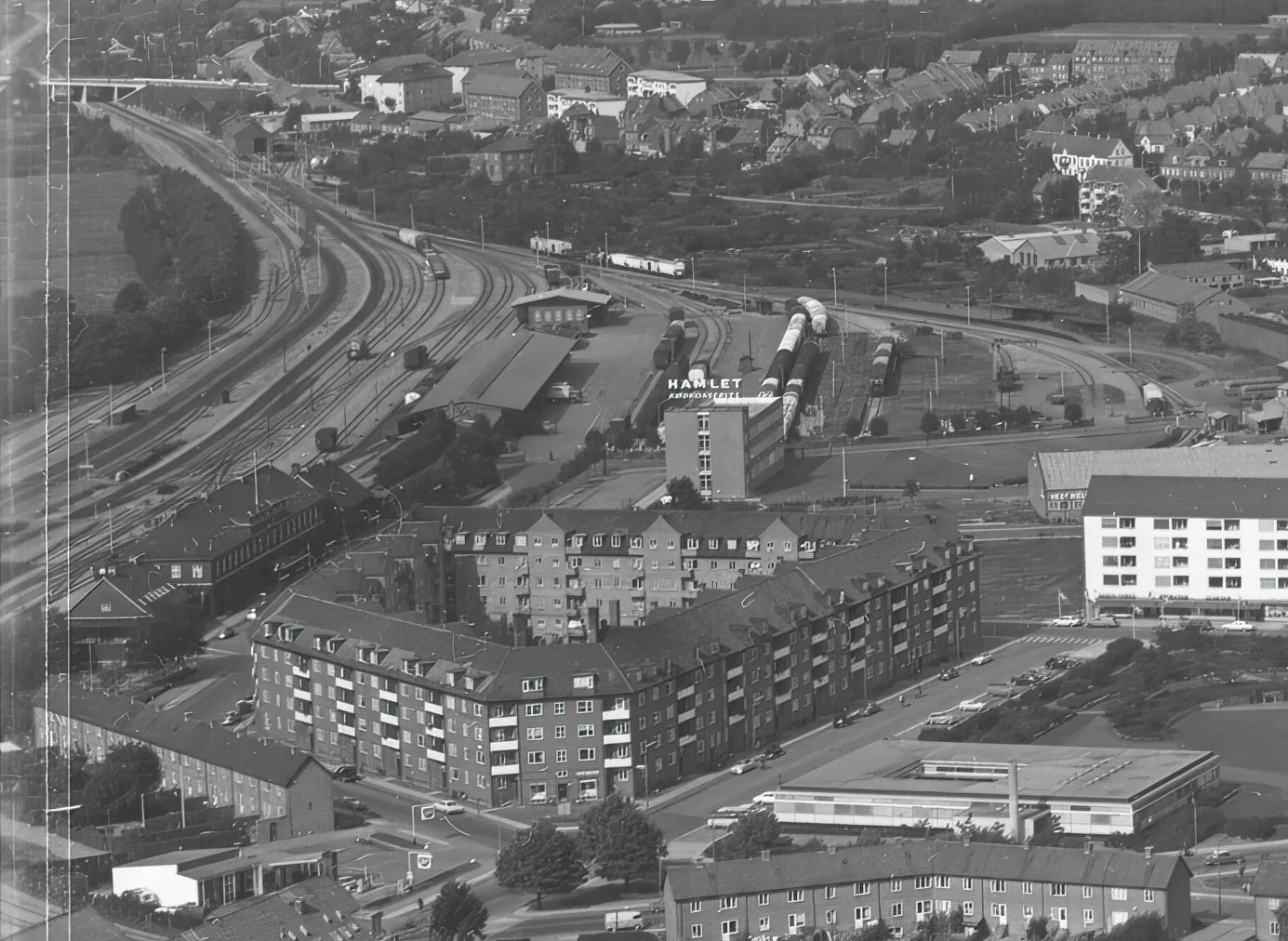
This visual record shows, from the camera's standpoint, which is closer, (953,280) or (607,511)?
(607,511)

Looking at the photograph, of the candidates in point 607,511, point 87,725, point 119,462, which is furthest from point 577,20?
point 87,725

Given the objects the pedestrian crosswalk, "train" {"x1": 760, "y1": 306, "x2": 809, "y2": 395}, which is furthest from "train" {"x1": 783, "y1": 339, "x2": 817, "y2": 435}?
the pedestrian crosswalk

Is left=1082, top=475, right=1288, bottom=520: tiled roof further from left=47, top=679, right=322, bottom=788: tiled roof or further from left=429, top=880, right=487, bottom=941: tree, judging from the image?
left=429, top=880, right=487, bottom=941: tree

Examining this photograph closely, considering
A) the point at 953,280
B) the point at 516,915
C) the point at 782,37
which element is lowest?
the point at 516,915

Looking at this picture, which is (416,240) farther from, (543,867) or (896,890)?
(896,890)

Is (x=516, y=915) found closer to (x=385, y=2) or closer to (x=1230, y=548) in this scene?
(x=1230, y=548)

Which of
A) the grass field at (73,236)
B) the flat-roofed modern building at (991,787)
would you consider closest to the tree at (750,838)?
the flat-roofed modern building at (991,787)

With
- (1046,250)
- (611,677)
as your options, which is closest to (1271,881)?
(611,677)
